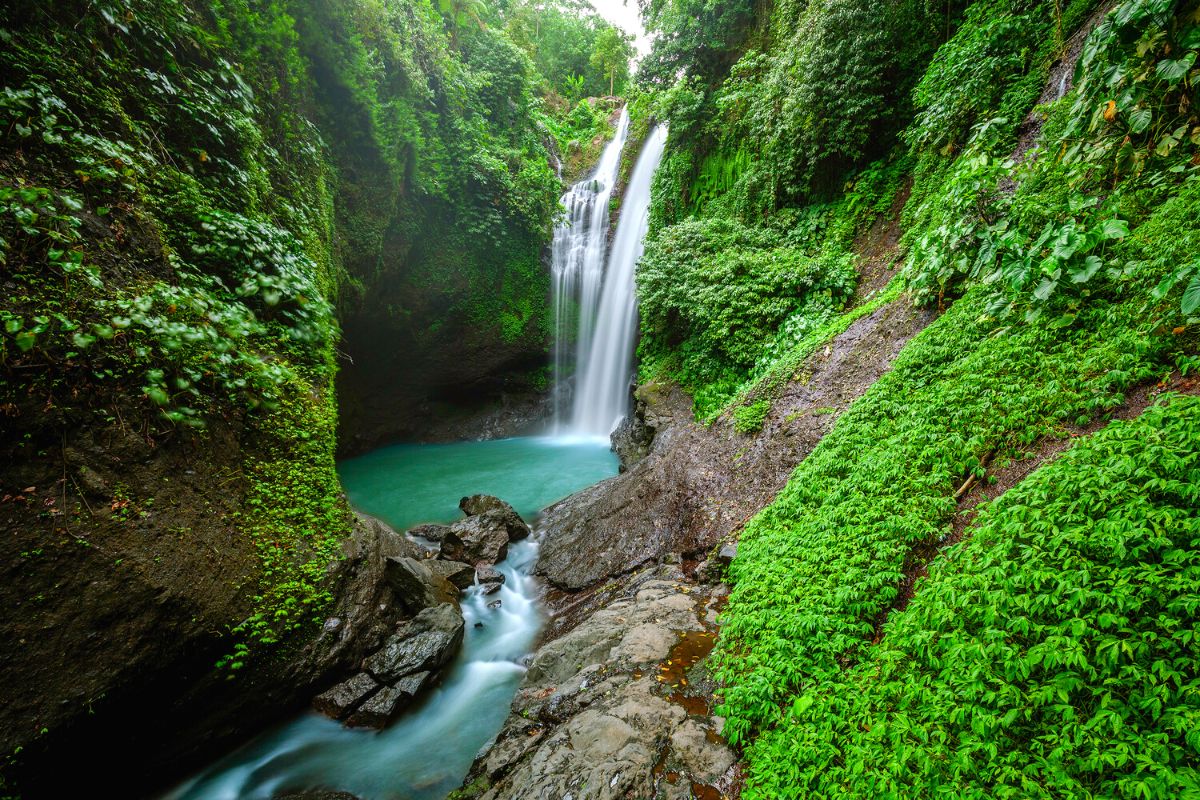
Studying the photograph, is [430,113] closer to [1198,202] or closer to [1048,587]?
[1198,202]

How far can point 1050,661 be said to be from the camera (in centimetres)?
165

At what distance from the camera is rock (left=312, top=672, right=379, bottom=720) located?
13.9 feet

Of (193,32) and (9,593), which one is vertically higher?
(193,32)

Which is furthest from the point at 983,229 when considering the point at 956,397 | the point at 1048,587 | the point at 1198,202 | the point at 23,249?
the point at 23,249

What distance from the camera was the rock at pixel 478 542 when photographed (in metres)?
7.11

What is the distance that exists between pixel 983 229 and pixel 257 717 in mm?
8044

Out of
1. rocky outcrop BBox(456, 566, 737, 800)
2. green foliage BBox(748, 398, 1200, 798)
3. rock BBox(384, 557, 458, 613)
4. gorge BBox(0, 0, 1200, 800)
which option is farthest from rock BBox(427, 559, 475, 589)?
green foliage BBox(748, 398, 1200, 798)

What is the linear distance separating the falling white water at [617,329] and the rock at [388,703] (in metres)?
9.84

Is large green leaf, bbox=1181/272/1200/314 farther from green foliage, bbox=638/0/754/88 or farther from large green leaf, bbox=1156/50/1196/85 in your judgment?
green foliage, bbox=638/0/754/88

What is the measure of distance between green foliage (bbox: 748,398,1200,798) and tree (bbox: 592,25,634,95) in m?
28.4

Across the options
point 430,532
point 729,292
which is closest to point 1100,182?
point 729,292

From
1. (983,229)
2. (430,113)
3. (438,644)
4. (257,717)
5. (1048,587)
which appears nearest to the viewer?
(1048,587)

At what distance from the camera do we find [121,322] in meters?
3.22

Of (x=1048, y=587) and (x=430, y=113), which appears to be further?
(x=430, y=113)
